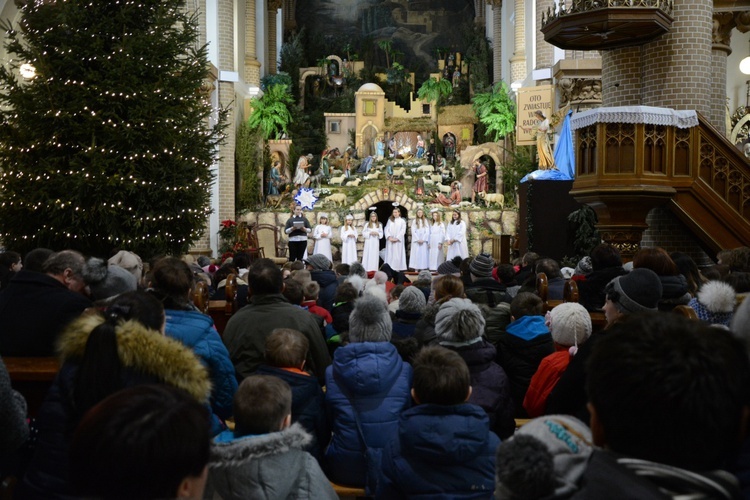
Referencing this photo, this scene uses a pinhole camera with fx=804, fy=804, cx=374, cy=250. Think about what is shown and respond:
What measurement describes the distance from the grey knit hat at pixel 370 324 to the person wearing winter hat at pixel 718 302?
65.5 inches

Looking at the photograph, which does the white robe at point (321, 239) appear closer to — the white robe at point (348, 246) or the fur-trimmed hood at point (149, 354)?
the white robe at point (348, 246)

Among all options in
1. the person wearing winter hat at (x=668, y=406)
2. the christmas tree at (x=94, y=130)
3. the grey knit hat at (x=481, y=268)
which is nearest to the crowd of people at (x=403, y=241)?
the christmas tree at (x=94, y=130)

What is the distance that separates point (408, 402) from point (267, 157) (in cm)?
2313

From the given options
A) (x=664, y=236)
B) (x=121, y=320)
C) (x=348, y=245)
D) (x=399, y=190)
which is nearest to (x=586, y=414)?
(x=121, y=320)

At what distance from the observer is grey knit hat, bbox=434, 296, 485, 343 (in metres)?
4.15

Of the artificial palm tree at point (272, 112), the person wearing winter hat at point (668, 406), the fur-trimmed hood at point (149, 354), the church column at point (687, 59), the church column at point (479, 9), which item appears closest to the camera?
the person wearing winter hat at point (668, 406)

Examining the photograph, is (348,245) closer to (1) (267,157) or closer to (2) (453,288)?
(1) (267,157)

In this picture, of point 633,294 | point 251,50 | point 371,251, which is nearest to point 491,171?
point 371,251

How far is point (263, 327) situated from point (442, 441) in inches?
75.6

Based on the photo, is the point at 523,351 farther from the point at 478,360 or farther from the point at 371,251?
the point at 371,251

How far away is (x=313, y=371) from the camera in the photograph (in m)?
4.69

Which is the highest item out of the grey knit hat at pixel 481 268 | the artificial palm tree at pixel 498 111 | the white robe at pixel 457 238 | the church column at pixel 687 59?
the artificial palm tree at pixel 498 111

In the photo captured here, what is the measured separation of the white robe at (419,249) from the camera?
21.9m

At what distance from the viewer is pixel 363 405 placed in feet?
12.8
